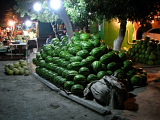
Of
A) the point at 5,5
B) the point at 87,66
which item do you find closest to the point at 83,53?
the point at 87,66

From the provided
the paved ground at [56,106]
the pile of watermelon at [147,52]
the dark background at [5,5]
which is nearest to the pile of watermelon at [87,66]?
the paved ground at [56,106]

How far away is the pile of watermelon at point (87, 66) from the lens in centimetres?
539

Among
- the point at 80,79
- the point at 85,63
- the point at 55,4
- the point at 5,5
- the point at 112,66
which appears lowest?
the point at 80,79

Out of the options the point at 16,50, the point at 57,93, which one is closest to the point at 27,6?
the point at 16,50

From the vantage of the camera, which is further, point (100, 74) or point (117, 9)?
point (117, 9)

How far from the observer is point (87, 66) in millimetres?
5535

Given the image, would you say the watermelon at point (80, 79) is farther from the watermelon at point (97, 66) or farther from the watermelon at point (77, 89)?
the watermelon at point (97, 66)

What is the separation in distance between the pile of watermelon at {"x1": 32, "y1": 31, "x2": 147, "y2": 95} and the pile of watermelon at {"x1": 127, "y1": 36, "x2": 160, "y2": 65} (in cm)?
502

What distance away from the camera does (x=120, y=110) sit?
166 inches

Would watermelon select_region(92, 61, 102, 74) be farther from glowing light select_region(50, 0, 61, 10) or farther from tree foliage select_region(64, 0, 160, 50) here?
glowing light select_region(50, 0, 61, 10)

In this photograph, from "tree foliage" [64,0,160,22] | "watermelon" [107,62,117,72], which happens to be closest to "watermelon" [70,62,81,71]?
"watermelon" [107,62,117,72]

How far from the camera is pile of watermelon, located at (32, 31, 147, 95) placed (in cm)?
539

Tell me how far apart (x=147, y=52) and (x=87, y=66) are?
759 cm

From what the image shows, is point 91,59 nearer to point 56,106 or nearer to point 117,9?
point 56,106
